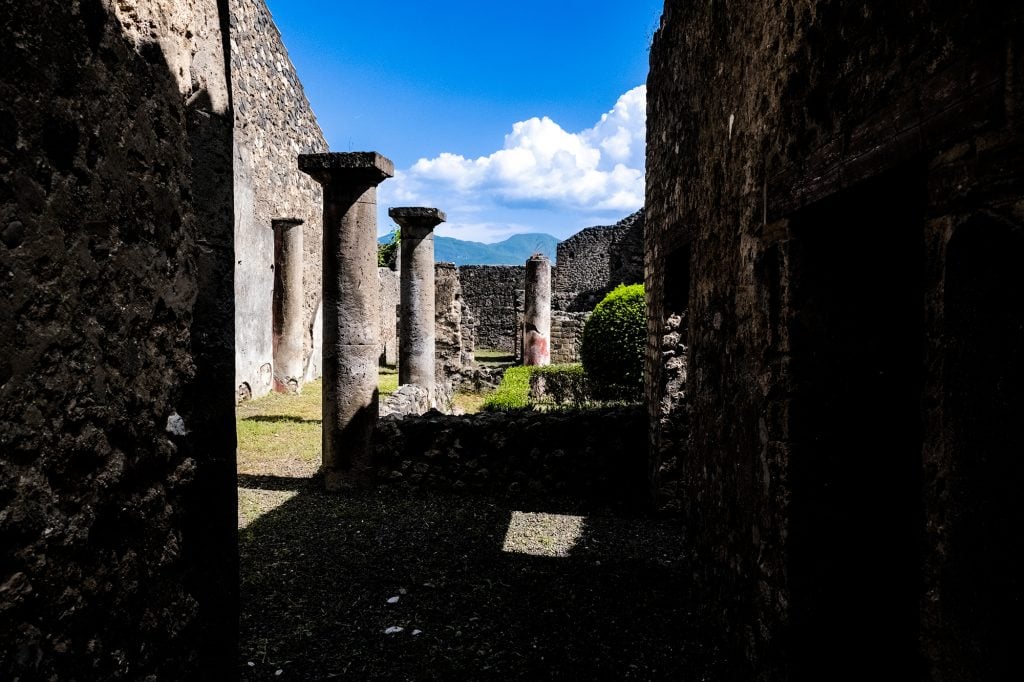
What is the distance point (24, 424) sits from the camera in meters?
1.16

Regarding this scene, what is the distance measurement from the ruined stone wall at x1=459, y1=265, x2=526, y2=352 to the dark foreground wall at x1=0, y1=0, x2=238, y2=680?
26.5 m

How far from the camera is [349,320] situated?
6211 mm

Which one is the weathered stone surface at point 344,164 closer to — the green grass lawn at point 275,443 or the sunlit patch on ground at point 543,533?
the green grass lawn at point 275,443

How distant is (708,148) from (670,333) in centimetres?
180

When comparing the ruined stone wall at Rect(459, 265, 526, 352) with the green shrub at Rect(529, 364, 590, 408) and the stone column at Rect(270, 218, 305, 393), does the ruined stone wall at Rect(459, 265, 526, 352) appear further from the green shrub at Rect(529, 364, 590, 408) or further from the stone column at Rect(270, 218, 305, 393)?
the green shrub at Rect(529, 364, 590, 408)

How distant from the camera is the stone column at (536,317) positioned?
57.7ft

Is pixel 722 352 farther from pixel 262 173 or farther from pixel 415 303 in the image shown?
pixel 262 173

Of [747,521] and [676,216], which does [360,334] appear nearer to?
[676,216]

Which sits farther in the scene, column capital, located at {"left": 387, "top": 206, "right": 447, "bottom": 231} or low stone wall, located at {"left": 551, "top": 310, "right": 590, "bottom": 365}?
low stone wall, located at {"left": 551, "top": 310, "right": 590, "bottom": 365}

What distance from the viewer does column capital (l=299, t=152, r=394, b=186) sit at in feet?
19.6

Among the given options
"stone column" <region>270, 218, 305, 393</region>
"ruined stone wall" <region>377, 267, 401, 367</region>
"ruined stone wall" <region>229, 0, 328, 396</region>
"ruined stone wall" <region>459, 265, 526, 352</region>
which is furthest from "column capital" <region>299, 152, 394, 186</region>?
"ruined stone wall" <region>459, 265, 526, 352</region>

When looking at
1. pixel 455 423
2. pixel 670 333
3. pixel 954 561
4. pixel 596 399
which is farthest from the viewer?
pixel 596 399

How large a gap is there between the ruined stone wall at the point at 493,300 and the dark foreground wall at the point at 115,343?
26455 millimetres

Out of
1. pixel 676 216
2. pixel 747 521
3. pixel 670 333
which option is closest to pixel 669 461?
pixel 670 333
